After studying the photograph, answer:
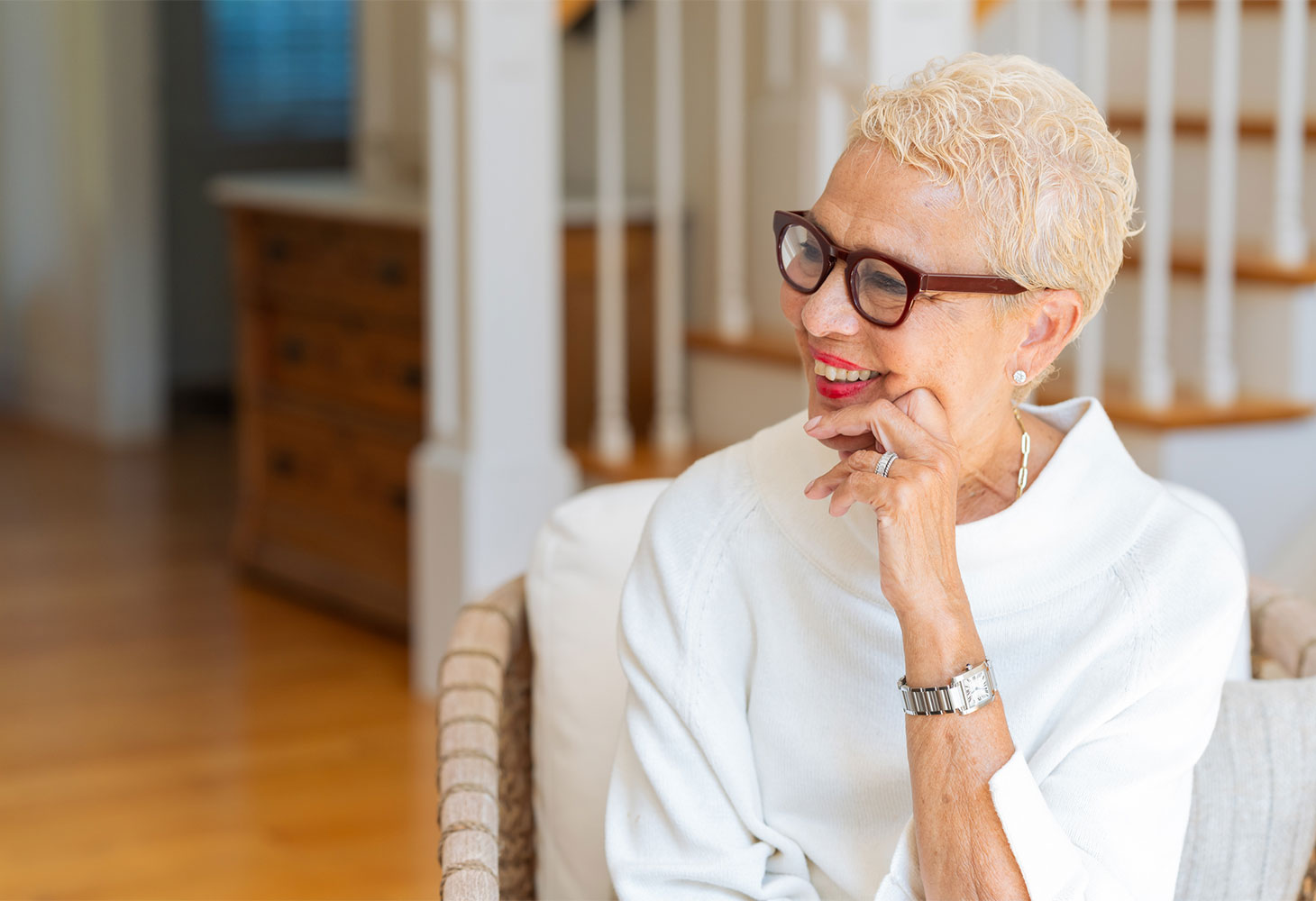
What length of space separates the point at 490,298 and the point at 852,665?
1.84 meters

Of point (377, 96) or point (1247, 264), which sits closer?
point (1247, 264)

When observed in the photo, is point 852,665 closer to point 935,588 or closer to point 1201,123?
point 935,588

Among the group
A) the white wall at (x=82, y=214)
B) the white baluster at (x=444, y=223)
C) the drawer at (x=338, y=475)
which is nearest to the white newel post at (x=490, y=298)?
the white baluster at (x=444, y=223)

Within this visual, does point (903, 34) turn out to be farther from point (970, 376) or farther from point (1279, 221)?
point (970, 376)

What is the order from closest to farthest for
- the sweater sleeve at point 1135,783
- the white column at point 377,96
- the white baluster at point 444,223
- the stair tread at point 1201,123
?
the sweater sleeve at point 1135,783
the stair tread at point 1201,123
the white baluster at point 444,223
the white column at point 377,96

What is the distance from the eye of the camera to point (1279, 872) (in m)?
1.38

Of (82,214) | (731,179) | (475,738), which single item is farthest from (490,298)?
(82,214)

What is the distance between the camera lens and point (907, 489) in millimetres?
1190

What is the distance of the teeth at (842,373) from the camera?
126 centimetres

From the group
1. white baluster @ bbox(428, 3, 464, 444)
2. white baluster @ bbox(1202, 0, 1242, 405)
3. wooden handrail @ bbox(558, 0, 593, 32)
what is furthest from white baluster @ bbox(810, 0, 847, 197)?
wooden handrail @ bbox(558, 0, 593, 32)

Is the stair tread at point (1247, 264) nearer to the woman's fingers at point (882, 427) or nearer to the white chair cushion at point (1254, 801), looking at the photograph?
the white chair cushion at point (1254, 801)

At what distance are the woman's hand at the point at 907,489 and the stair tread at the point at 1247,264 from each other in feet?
5.00

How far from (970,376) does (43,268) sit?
18.1 ft

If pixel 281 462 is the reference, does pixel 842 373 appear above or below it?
above
